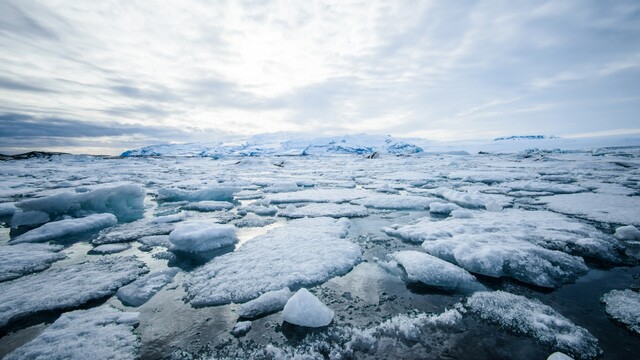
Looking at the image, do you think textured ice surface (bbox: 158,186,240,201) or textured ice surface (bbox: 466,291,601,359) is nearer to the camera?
textured ice surface (bbox: 466,291,601,359)

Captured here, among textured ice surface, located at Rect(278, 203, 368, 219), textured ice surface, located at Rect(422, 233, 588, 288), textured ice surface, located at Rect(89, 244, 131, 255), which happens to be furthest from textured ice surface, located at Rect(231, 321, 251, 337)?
textured ice surface, located at Rect(278, 203, 368, 219)

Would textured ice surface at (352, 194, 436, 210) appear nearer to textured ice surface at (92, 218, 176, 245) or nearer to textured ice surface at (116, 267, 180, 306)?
textured ice surface at (92, 218, 176, 245)

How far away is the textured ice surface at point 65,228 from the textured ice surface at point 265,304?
3537 mm

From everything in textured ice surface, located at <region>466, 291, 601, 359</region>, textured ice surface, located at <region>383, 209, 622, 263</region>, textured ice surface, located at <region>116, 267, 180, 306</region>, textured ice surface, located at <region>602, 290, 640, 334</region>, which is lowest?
textured ice surface, located at <region>116, 267, 180, 306</region>

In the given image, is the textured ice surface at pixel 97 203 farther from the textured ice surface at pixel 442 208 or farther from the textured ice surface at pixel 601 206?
the textured ice surface at pixel 601 206

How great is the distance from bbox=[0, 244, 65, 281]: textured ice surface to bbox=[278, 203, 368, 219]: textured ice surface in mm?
3106

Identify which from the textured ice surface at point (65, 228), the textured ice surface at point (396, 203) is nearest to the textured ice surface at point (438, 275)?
the textured ice surface at point (396, 203)

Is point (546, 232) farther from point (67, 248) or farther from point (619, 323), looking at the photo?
point (67, 248)

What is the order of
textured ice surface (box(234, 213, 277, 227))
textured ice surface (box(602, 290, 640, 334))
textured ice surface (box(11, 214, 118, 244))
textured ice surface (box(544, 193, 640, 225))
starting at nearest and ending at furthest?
textured ice surface (box(602, 290, 640, 334))
textured ice surface (box(11, 214, 118, 244))
textured ice surface (box(544, 193, 640, 225))
textured ice surface (box(234, 213, 277, 227))

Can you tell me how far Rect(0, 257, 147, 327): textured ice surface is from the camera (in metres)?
2.19

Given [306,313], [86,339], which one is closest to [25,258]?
[86,339]

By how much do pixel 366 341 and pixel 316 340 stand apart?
0.31 meters

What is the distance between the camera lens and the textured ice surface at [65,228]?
3828 mm

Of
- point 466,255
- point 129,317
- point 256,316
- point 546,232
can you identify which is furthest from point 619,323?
point 129,317
